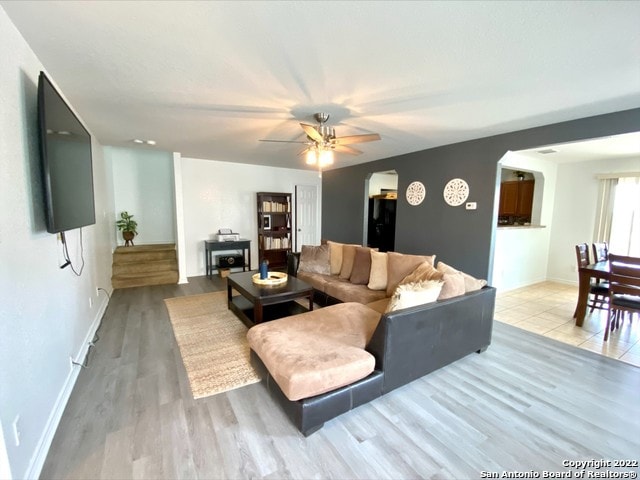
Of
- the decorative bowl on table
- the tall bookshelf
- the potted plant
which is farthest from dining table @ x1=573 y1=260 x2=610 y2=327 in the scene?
the potted plant

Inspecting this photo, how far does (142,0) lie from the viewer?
1.31m

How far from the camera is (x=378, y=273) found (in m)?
3.31

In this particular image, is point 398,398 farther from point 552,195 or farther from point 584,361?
point 552,195

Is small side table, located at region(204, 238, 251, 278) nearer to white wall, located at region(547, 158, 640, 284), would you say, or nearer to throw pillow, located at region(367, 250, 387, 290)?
throw pillow, located at region(367, 250, 387, 290)

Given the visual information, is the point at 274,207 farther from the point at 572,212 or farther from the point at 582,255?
the point at 572,212

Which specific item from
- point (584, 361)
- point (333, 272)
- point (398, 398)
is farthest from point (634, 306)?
point (333, 272)

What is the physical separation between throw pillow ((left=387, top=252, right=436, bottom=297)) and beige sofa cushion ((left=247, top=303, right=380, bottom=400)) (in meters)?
0.70

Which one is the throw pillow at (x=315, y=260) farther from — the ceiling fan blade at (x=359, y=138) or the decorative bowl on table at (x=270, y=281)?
the ceiling fan blade at (x=359, y=138)

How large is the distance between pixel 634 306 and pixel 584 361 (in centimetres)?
89

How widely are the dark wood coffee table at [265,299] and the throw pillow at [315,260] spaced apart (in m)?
0.64

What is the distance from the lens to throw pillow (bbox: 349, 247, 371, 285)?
3525 mm

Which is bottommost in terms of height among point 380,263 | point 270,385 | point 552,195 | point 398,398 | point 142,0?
point 398,398

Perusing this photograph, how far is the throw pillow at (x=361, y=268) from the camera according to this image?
11.6ft

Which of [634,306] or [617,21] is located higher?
[617,21]
